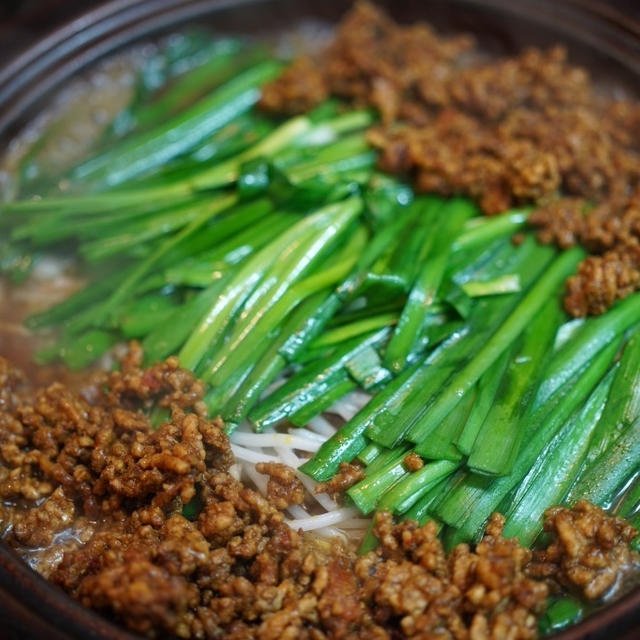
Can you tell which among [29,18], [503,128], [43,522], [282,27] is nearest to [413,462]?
[43,522]

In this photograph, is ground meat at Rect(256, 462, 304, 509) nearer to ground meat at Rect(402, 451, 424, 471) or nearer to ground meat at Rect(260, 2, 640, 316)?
ground meat at Rect(402, 451, 424, 471)

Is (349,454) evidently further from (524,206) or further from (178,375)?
(524,206)

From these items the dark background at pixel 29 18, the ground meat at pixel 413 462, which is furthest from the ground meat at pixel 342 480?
the dark background at pixel 29 18

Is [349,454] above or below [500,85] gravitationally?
below

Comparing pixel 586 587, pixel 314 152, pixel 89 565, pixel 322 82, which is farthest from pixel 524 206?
pixel 89 565

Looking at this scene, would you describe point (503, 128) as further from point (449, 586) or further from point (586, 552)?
point (449, 586)
